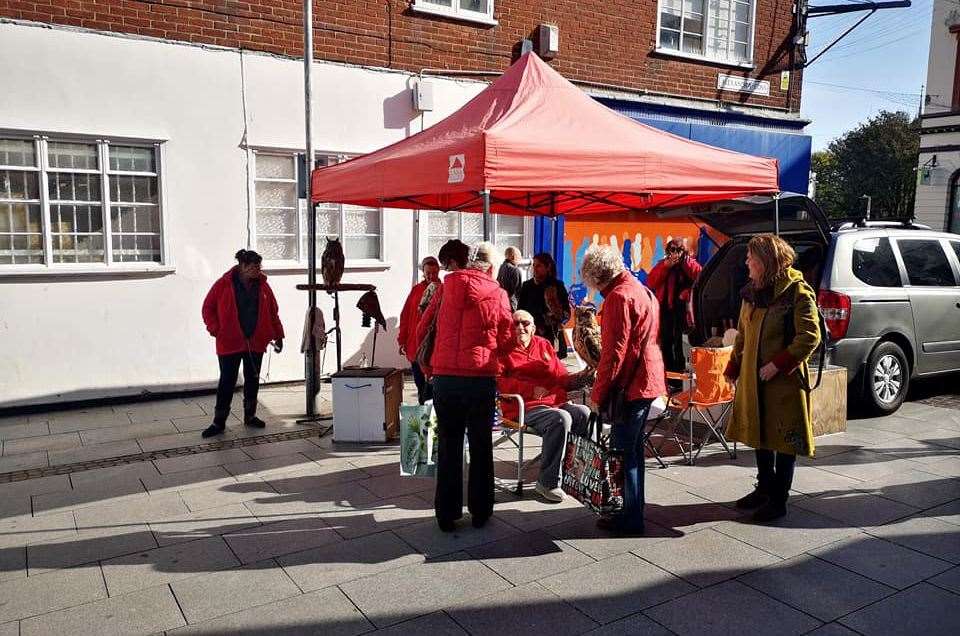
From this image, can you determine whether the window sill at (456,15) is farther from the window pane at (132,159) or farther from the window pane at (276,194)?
the window pane at (132,159)

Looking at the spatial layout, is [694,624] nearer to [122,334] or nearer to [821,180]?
[122,334]

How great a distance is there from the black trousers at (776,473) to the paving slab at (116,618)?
3.51 m

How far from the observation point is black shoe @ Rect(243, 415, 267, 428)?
6.99 m

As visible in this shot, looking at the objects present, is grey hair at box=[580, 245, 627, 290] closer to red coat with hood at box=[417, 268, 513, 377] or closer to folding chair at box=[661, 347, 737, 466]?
red coat with hood at box=[417, 268, 513, 377]

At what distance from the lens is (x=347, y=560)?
4.09 metres

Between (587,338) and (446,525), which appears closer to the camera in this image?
(446,525)

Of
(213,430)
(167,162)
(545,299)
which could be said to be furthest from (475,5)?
(213,430)

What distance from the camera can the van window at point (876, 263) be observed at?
278 inches

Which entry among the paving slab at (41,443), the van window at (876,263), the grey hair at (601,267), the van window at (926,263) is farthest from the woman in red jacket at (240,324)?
the van window at (926,263)

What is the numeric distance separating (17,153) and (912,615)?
8450mm

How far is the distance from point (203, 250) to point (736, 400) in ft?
20.4

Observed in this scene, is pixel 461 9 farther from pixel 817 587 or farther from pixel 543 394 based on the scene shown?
pixel 817 587

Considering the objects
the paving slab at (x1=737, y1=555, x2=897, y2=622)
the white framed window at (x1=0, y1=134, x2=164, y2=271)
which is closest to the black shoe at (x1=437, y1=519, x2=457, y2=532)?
the paving slab at (x1=737, y1=555, x2=897, y2=622)

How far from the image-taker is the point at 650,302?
167 inches
